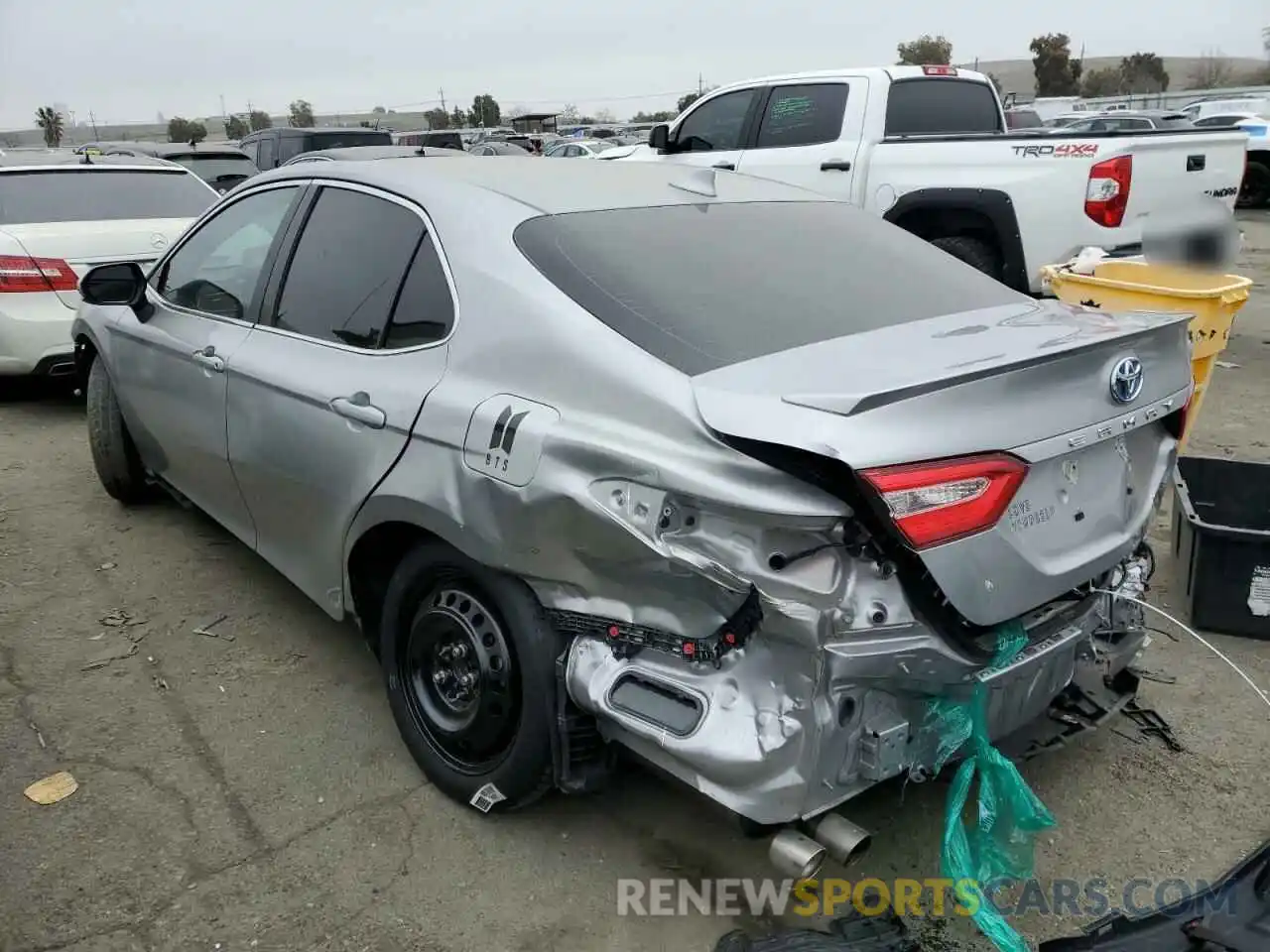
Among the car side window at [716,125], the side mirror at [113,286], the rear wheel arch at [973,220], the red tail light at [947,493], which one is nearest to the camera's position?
the red tail light at [947,493]

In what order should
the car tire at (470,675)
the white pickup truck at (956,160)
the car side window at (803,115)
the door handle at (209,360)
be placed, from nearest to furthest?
the car tire at (470,675), the door handle at (209,360), the white pickup truck at (956,160), the car side window at (803,115)

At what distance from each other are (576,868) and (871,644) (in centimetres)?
113

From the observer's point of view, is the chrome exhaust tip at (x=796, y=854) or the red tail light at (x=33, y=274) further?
the red tail light at (x=33, y=274)

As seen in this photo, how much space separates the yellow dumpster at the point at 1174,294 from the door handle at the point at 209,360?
3.57m

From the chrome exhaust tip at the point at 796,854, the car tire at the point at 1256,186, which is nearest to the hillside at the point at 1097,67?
the car tire at the point at 1256,186

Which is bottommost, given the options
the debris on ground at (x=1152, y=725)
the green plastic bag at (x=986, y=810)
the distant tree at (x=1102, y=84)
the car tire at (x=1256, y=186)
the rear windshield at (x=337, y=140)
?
the debris on ground at (x=1152, y=725)

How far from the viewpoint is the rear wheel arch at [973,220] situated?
21.4 ft

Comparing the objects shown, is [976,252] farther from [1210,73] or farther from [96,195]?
[1210,73]

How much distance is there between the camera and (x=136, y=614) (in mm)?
4129

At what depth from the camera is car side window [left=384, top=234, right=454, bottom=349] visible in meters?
2.78

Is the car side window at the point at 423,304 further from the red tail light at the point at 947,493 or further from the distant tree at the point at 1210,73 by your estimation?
the distant tree at the point at 1210,73

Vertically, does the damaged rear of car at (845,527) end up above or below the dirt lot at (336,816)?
above

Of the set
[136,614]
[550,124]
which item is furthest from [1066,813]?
[550,124]

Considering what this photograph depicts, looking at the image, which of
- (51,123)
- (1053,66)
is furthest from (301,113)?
(1053,66)
